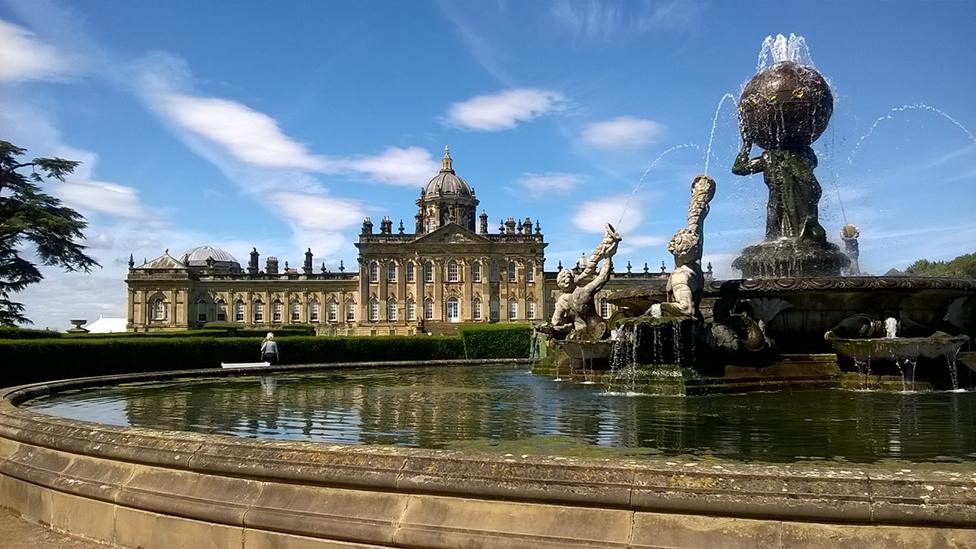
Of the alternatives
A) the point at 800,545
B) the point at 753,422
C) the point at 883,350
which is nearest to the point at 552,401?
the point at 753,422

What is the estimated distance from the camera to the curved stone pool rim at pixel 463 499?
10.6ft

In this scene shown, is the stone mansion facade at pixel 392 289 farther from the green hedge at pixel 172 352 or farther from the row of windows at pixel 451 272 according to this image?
the green hedge at pixel 172 352

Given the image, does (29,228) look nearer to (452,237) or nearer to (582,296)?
(582,296)

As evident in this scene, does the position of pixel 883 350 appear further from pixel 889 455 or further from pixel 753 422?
pixel 889 455

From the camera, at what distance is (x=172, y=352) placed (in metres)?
18.9

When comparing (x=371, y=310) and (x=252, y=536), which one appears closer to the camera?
(x=252, y=536)

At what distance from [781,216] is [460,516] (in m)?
11.0

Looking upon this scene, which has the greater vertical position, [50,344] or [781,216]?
[781,216]

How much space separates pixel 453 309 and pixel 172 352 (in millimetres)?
61890

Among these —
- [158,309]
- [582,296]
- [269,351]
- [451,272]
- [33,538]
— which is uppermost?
[451,272]

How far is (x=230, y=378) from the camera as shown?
1516cm

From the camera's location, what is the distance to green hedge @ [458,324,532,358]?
26.3 m

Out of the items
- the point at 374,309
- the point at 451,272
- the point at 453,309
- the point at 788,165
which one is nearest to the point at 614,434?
the point at 788,165

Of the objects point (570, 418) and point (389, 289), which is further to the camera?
point (389, 289)
